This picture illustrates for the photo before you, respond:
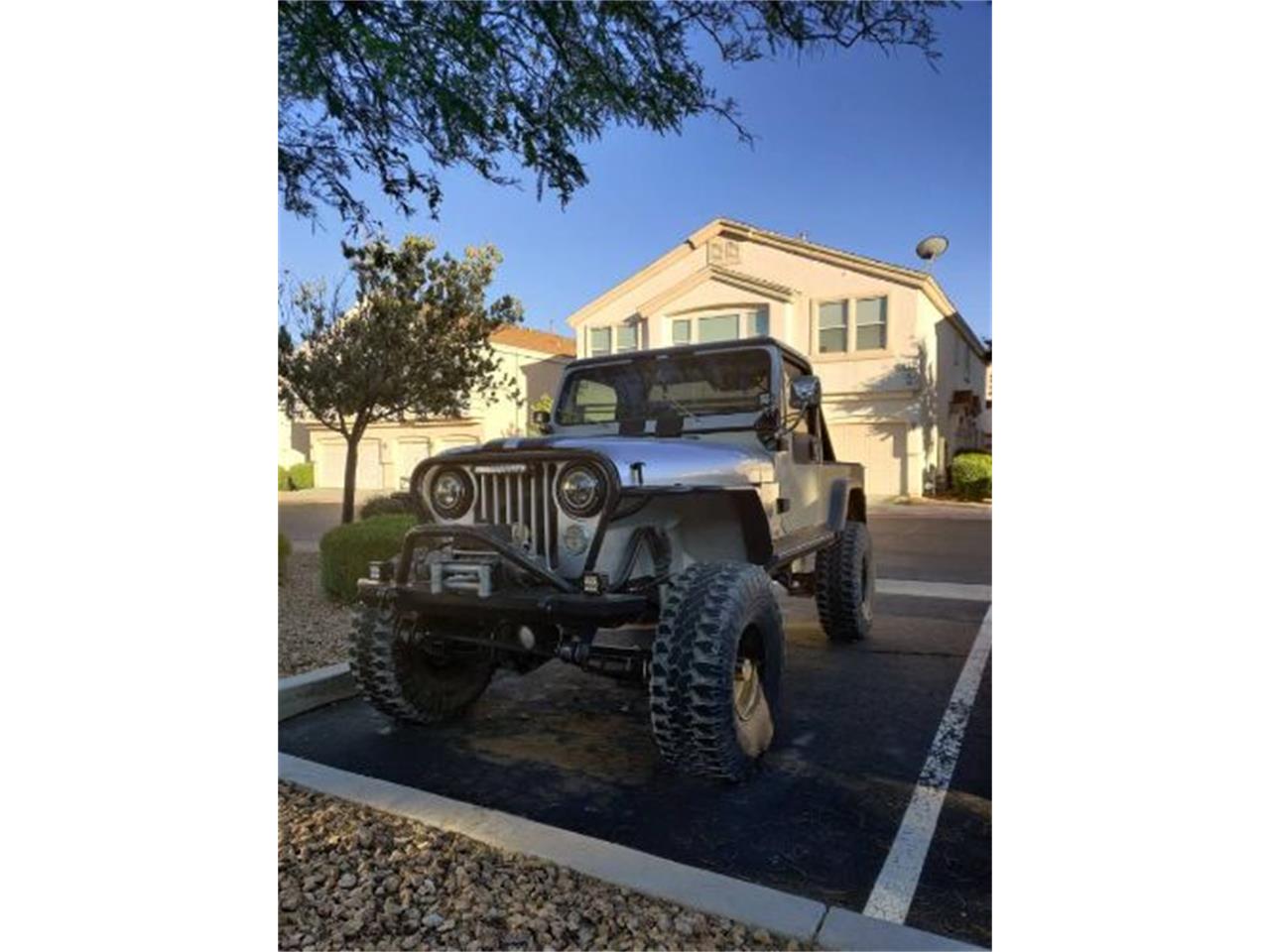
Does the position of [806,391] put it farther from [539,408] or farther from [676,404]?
[539,408]

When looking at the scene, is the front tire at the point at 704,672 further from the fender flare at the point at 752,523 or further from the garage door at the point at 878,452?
the garage door at the point at 878,452

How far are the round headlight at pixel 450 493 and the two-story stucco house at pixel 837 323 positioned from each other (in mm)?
791

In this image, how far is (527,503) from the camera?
222 centimetres

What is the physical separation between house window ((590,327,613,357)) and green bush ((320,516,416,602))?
106 centimetres

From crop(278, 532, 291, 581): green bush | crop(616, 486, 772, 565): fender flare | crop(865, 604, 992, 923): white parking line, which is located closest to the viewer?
crop(865, 604, 992, 923): white parking line

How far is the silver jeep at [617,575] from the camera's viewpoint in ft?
6.39

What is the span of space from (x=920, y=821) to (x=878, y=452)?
2.09 meters

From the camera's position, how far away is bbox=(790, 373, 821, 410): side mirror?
2.76 m

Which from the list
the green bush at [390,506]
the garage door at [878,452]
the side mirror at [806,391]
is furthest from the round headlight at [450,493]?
the garage door at [878,452]

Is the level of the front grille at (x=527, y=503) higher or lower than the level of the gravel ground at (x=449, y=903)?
higher

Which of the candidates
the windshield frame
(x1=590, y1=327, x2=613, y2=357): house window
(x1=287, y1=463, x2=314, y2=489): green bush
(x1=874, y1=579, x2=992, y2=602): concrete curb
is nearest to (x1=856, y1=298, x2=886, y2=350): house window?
the windshield frame

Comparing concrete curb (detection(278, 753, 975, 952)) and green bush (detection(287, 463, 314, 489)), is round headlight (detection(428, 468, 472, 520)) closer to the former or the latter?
green bush (detection(287, 463, 314, 489))
